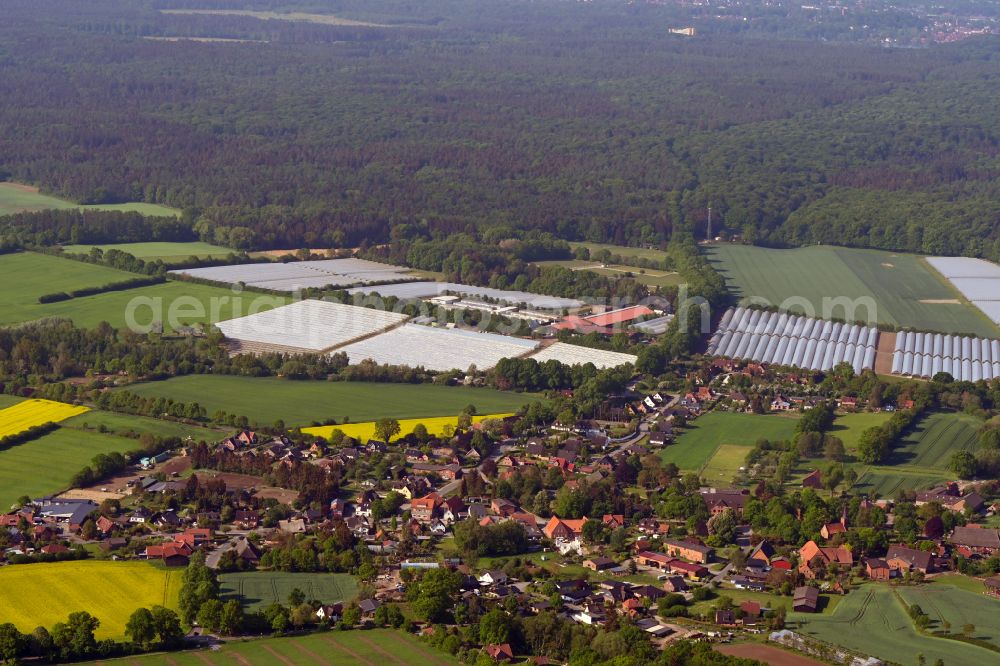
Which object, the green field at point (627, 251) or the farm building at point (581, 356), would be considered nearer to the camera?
the farm building at point (581, 356)

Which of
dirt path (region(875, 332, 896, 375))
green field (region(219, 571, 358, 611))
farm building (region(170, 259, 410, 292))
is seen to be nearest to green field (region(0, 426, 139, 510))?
green field (region(219, 571, 358, 611))

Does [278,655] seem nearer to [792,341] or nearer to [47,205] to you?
[792,341]

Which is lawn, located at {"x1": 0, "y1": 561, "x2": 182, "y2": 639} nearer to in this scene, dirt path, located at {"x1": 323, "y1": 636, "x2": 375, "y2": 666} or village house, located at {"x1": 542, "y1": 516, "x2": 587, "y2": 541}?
dirt path, located at {"x1": 323, "y1": 636, "x2": 375, "y2": 666}

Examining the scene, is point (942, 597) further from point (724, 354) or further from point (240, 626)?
point (724, 354)

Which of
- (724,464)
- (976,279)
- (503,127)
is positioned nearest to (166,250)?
(976,279)

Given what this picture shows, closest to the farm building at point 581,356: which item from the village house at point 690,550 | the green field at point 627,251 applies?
the village house at point 690,550

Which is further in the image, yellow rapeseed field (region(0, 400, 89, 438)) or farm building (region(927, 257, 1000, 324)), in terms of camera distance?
farm building (region(927, 257, 1000, 324))

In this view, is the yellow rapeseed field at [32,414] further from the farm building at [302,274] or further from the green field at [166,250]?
the green field at [166,250]
